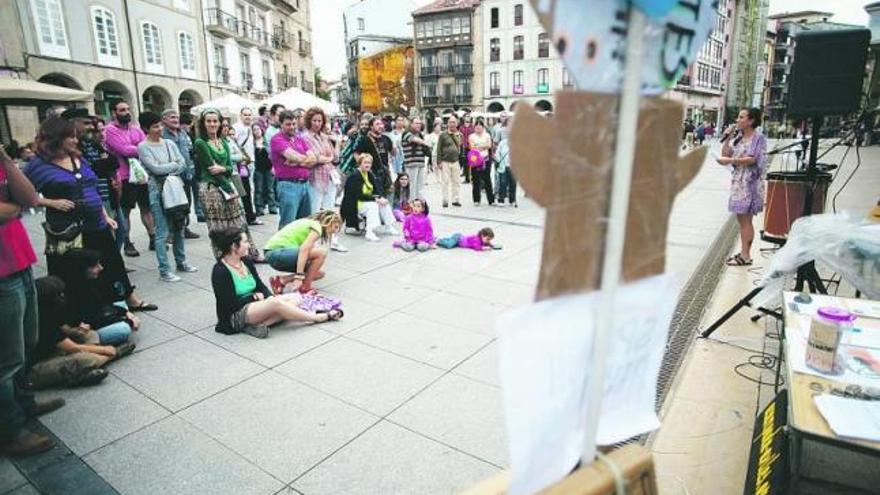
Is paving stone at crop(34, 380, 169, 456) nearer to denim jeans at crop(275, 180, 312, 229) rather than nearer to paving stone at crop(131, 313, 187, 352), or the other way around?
paving stone at crop(131, 313, 187, 352)

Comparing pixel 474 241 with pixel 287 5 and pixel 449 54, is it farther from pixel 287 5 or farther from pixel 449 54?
pixel 449 54

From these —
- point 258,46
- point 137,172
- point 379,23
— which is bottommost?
point 137,172

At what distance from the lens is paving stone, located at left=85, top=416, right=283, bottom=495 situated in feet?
7.45

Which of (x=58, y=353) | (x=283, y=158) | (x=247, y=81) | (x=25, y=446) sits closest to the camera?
(x=25, y=446)

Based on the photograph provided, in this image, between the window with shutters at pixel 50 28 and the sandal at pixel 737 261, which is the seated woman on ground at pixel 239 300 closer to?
the sandal at pixel 737 261

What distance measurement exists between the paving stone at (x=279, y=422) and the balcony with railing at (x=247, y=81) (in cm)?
2762

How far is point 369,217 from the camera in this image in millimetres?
7172

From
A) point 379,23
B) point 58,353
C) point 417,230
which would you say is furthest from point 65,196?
point 379,23

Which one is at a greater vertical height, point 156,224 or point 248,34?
point 248,34

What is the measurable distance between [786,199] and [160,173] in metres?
6.40

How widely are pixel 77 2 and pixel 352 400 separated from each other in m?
19.4

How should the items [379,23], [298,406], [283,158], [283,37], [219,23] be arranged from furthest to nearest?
1. [379,23]
2. [283,37]
3. [219,23]
4. [283,158]
5. [298,406]

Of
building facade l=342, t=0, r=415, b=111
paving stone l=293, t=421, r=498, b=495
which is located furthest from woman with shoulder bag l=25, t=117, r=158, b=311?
building facade l=342, t=0, r=415, b=111

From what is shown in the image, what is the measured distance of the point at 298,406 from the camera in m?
2.92
